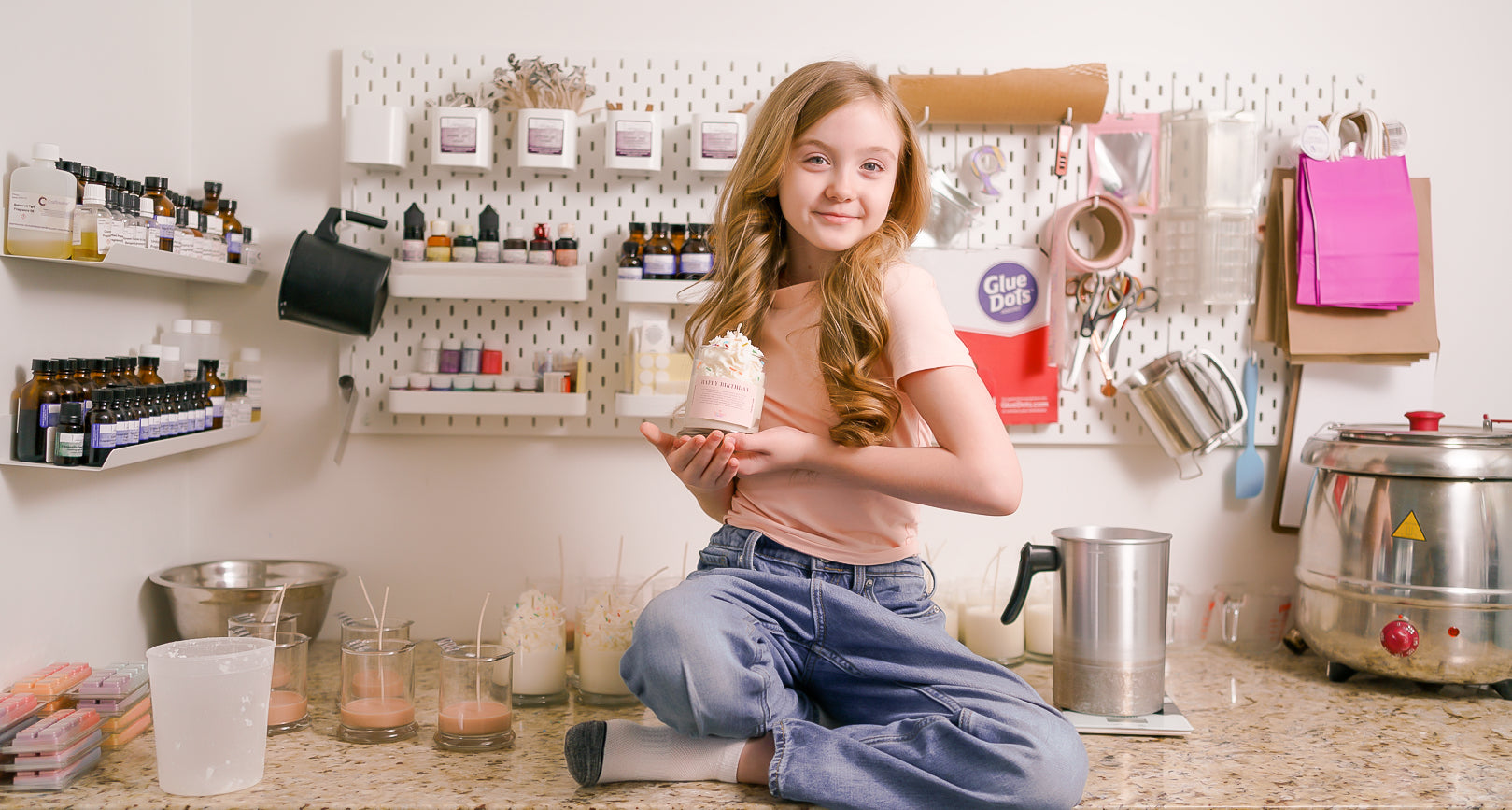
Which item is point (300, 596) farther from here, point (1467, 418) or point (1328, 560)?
point (1467, 418)

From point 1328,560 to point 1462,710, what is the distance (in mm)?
304

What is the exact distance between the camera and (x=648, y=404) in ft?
6.17

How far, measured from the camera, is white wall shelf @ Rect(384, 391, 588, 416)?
1873mm

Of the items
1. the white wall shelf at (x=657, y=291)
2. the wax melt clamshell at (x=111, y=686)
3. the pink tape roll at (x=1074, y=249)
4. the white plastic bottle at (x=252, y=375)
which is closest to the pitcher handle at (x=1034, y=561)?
the pink tape roll at (x=1074, y=249)

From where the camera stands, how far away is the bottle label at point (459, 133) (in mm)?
1869

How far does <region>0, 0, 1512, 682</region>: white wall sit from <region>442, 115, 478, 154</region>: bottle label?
202 mm

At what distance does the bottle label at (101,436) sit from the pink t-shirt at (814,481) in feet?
2.91

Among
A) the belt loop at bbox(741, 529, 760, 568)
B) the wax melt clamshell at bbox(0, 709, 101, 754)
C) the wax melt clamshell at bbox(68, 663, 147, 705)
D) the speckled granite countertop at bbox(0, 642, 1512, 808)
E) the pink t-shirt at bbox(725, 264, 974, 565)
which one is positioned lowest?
the speckled granite countertop at bbox(0, 642, 1512, 808)

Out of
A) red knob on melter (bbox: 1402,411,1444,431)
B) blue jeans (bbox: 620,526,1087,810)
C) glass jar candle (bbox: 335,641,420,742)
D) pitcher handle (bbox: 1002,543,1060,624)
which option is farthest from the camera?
red knob on melter (bbox: 1402,411,1444,431)

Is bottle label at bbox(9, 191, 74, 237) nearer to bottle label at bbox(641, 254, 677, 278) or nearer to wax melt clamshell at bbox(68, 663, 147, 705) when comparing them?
wax melt clamshell at bbox(68, 663, 147, 705)

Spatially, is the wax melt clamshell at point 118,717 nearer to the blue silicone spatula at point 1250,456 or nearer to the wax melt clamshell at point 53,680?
the wax melt clamshell at point 53,680

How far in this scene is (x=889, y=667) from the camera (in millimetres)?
1409

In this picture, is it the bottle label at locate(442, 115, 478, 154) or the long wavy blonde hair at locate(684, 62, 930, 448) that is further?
the bottle label at locate(442, 115, 478, 154)

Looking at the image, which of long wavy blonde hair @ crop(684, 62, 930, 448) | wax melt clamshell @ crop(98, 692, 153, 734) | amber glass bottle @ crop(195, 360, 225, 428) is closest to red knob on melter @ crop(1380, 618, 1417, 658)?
long wavy blonde hair @ crop(684, 62, 930, 448)
